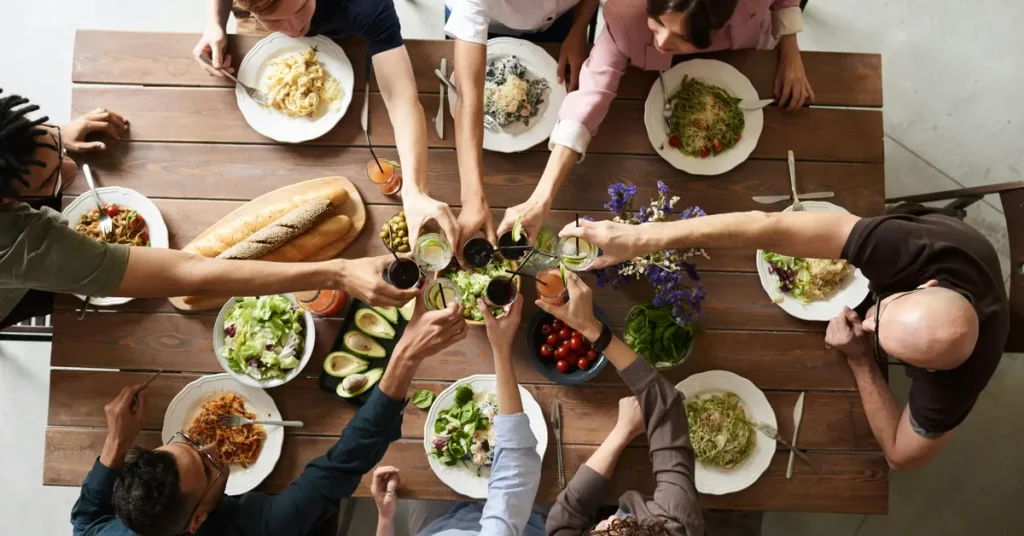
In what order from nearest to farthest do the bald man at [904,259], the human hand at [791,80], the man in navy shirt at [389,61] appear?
the bald man at [904,259], the man in navy shirt at [389,61], the human hand at [791,80]

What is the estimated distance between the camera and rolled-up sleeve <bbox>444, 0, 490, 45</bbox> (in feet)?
7.18

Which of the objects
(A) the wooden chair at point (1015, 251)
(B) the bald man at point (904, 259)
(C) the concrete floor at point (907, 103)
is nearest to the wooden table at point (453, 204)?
(B) the bald man at point (904, 259)

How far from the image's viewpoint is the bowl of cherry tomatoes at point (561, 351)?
7.24ft

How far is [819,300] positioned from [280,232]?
1930mm

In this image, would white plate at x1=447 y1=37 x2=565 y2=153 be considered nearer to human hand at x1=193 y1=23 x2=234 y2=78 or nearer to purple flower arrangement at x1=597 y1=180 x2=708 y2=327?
purple flower arrangement at x1=597 y1=180 x2=708 y2=327

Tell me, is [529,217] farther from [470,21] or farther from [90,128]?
[90,128]

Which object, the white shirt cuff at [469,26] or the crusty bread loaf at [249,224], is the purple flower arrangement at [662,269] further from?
the crusty bread loaf at [249,224]

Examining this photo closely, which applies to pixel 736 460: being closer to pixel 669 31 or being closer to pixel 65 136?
pixel 669 31

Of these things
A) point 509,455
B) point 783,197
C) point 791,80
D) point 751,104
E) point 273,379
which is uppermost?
point 791,80

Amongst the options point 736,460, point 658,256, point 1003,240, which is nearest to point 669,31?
point 658,256

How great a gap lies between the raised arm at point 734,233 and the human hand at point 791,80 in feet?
1.73

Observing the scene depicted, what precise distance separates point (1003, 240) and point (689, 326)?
7.93ft

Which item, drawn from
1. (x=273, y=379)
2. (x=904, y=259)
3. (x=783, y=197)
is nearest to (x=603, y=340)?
(x=783, y=197)

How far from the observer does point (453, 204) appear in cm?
235
